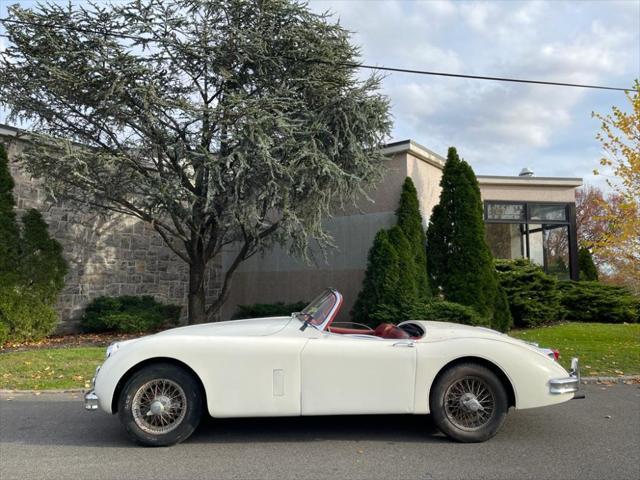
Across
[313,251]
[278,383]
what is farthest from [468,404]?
[313,251]

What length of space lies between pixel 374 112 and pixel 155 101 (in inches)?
166

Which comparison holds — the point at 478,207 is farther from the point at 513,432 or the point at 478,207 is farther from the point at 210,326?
the point at 210,326

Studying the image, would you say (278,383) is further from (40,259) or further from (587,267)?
(587,267)

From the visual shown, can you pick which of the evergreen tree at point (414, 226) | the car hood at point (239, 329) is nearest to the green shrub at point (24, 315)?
the car hood at point (239, 329)

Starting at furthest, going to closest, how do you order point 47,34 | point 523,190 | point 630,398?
point 523,190 → point 47,34 → point 630,398

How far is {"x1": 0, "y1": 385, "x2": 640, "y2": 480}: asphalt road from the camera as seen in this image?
3.86 m

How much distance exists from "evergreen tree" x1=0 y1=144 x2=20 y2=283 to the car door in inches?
351

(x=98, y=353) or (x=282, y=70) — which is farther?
(x=282, y=70)

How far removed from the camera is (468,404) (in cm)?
452

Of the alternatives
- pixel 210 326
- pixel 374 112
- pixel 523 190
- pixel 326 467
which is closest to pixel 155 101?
pixel 374 112

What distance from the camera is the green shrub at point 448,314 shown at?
9828mm

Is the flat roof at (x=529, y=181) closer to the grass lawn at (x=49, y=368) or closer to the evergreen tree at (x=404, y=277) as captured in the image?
the evergreen tree at (x=404, y=277)

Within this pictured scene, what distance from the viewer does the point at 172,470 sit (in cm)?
389

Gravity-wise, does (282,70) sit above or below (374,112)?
above
